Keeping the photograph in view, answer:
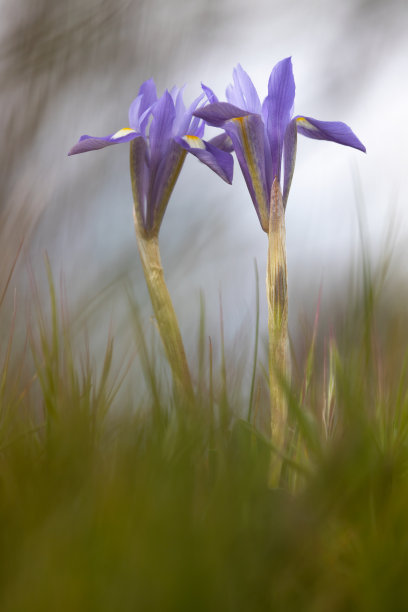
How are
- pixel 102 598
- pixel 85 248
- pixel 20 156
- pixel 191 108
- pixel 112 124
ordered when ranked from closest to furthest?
pixel 102 598 → pixel 191 108 → pixel 85 248 → pixel 20 156 → pixel 112 124

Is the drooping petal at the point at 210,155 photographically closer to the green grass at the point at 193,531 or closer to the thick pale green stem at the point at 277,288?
the thick pale green stem at the point at 277,288

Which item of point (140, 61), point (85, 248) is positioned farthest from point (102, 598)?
point (140, 61)

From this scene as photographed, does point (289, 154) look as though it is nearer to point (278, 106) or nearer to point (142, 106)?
point (278, 106)

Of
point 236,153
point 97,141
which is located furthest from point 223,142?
point 97,141

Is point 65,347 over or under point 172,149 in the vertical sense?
under

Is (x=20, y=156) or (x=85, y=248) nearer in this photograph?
(x=85, y=248)

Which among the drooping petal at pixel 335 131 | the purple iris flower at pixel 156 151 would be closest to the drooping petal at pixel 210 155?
the purple iris flower at pixel 156 151

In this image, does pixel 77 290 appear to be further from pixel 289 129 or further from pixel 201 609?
pixel 201 609
